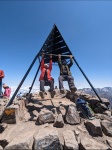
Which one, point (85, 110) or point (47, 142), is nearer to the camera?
point (47, 142)

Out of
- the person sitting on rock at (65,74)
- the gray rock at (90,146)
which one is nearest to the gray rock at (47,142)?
the gray rock at (90,146)

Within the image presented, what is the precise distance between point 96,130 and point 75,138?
39.6 inches

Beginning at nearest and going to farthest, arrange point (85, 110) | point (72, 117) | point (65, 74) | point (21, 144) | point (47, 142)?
point (21, 144) → point (47, 142) → point (72, 117) → point (85, 110) → point (65, 74)

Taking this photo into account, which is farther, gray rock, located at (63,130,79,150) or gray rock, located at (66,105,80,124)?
gray rock, located at (66,105,80,124)

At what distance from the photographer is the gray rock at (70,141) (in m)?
3.28

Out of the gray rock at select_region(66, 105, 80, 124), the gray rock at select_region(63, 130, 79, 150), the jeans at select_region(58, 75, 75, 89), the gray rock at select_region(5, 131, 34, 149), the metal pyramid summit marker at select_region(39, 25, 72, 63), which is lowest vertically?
the gray rock at select_region(63, 130, 79, 150)

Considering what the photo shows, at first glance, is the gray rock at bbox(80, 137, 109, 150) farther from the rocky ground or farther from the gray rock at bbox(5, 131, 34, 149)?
the gray rock at bbox(5, 131, 34, 149)

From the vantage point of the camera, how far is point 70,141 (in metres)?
3.49

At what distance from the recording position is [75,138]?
12.1 feet

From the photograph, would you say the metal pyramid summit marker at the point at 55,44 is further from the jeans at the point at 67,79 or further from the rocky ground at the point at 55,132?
the rocky ground at the point at 55,132

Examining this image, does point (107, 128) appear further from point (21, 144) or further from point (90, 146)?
point (21, 144)

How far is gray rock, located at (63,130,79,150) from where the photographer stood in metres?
3.28

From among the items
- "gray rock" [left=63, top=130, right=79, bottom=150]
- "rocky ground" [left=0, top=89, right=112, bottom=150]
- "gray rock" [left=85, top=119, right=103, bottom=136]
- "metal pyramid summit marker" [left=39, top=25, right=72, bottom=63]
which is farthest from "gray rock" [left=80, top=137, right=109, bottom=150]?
"metal pyramid summit marker" [left=39, top=25, right=72, bottom=63]

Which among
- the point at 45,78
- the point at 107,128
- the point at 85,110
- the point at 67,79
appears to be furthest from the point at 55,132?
the point at 45,78
